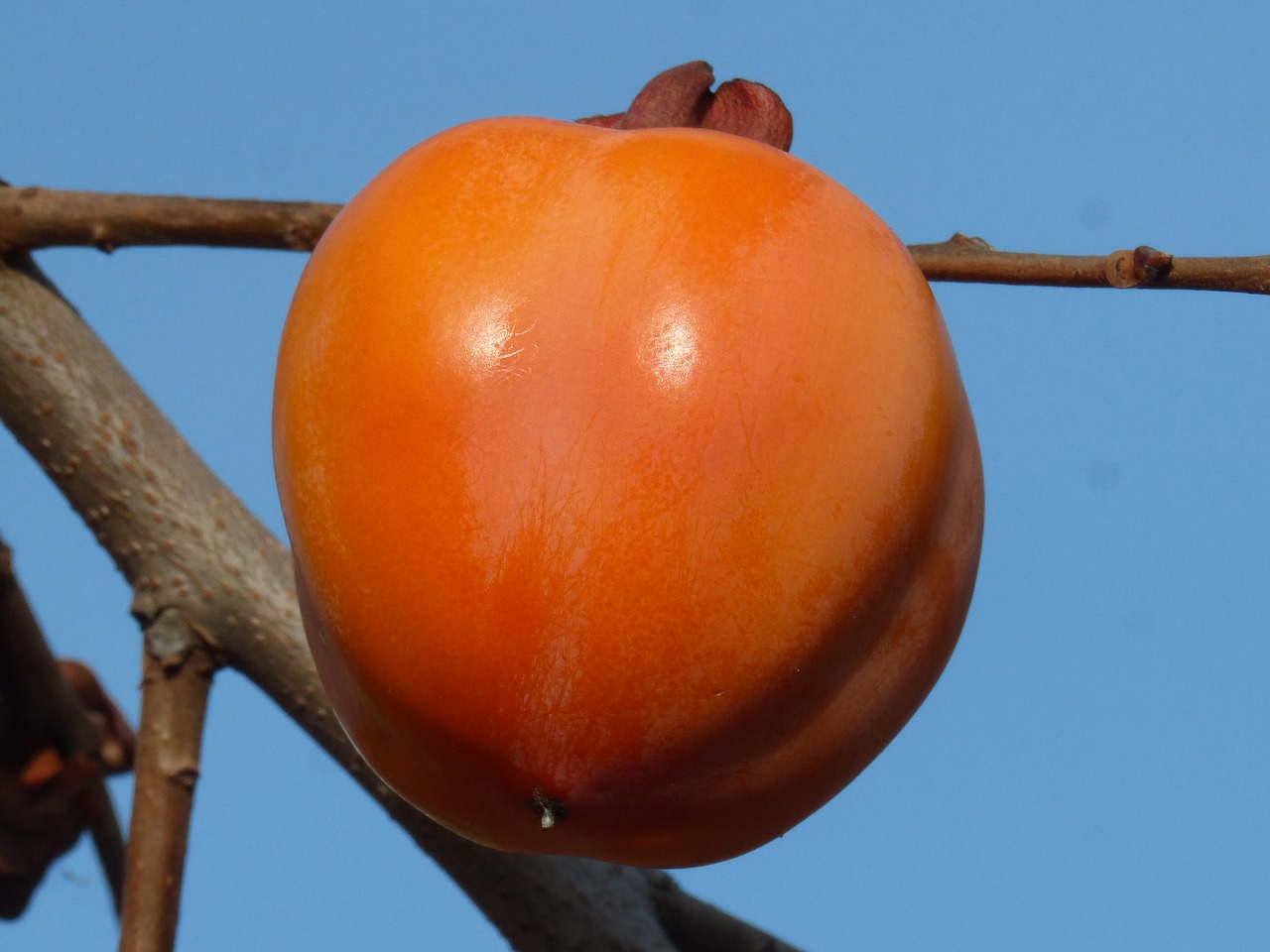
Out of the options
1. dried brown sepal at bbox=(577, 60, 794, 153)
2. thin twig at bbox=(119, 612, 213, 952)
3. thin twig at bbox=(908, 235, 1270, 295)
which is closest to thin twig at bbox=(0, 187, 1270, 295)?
thin twig at bbox=(908, 235, 1270, 295)

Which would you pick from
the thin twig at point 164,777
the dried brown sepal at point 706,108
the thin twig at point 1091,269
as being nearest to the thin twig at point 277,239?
the thin twig at point 1091,269

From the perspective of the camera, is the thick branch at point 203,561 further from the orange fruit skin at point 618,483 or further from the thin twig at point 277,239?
the orange fruit skin at point 618,483

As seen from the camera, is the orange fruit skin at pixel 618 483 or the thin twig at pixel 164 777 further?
the thin twig at pixel 164 777

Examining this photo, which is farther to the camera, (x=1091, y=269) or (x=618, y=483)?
(x=1091, y=269)

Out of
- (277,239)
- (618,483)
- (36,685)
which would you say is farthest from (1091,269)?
(36,685)

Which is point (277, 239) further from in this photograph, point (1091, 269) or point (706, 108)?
point (1091, 269)

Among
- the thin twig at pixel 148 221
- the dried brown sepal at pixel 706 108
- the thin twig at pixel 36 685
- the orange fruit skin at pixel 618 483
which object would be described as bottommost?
the orange fruit skin at pixel 618 483

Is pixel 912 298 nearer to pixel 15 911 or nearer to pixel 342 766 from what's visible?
pixel 342 766
